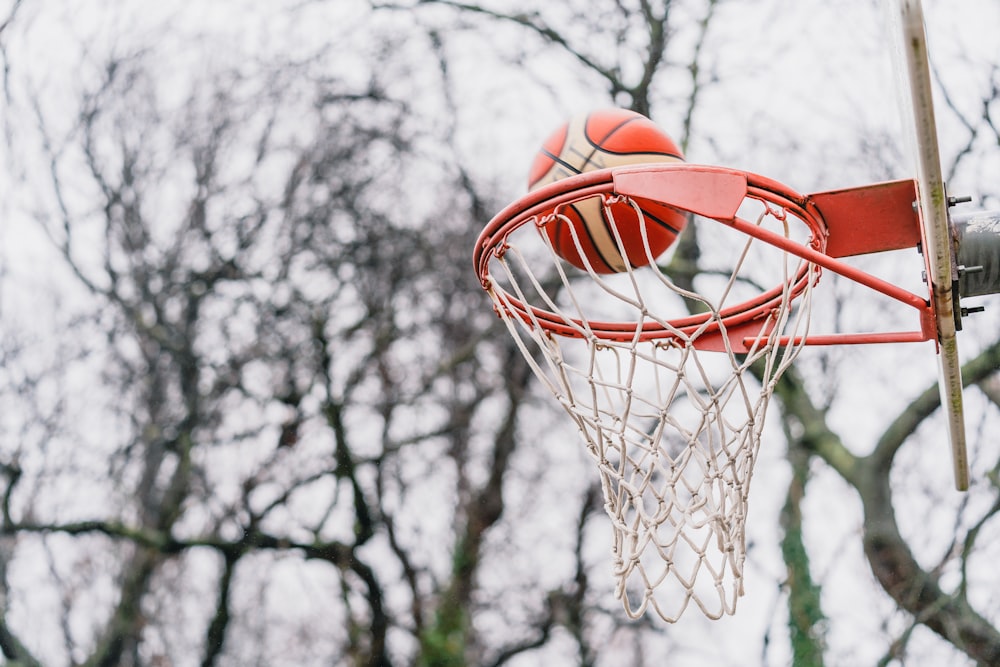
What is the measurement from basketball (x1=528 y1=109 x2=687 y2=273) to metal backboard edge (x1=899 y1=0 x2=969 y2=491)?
0.90m

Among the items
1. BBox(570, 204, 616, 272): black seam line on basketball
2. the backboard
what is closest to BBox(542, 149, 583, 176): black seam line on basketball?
BBox(570, 204, 616, 272): black seam line on basketball

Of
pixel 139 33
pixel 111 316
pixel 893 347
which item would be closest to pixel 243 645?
pixel 111 316

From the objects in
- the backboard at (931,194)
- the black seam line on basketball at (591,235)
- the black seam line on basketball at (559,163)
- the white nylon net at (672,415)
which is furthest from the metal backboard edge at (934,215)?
the black seam line on basketball at (559,163)

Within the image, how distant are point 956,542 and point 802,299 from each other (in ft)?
13.0

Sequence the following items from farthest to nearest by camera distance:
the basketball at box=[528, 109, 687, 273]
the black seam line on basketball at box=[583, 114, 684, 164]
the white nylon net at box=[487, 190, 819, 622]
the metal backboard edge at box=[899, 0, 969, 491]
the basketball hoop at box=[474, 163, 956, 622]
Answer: the black seam line on basketball at box=[583, 114, 684, 164] → the basketball at box=[528, 109, 687, 273] → the white nylon net at box=[487, 190, 819, 622] → the basketball hoop at box=[474, 163, 956, 622] → the metal backboard edge at box=[899, 0, 969, 491]

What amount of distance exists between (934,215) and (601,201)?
1.03 metres

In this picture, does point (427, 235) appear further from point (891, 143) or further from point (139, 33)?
point (891, 143)

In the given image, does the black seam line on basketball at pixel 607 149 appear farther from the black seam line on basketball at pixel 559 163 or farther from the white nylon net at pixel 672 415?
the white nylon net at pixel 672 415

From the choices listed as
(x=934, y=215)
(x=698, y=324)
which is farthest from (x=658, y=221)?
(x=934, y=215)

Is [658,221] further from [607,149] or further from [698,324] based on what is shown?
[698,324]

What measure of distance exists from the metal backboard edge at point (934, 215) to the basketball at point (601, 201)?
90cm

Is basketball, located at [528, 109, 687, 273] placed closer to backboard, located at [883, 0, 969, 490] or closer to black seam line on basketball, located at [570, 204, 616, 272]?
black seam line on basketball, located at [570, 204, 616, 272]

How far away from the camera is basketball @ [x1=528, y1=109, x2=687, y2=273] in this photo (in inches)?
135

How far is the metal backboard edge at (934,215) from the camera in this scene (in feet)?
7.57
